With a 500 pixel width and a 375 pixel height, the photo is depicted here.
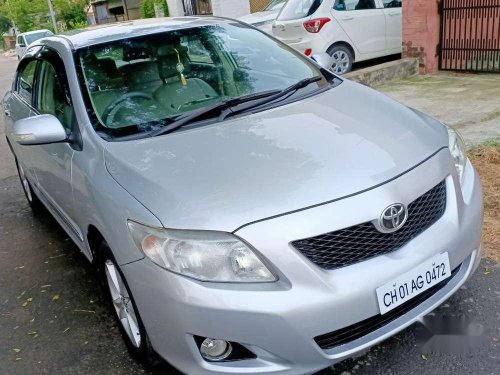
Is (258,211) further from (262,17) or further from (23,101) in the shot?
(262,17)

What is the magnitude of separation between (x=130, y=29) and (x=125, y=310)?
188 cm

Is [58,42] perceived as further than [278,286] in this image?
Yes

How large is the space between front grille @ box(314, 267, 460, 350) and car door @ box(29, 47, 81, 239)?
167 centimetres

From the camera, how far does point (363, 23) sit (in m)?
8.49

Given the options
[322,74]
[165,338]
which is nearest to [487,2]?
[322,74]

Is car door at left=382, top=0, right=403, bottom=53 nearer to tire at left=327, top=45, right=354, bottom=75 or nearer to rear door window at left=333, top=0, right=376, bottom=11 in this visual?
rear door window at left=333, top=0, right=376, bottom=11

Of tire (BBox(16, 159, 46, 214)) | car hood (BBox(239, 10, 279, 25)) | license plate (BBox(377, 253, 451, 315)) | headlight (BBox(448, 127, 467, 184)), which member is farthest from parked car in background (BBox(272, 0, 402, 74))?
license plate (BBox(377, 253, 451, 315))

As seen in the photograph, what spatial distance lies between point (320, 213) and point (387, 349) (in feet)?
3.12

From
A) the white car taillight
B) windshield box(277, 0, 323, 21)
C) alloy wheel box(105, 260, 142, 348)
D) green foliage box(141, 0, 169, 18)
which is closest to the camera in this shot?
alloy wheel box(105, 260, 142, 348)

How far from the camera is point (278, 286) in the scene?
1898mm

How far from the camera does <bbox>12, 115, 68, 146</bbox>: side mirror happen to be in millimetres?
2797

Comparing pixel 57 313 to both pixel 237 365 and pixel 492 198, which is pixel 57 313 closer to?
pixel 237 365

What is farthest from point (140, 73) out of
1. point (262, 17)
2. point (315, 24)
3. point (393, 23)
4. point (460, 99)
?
point (262, 17)

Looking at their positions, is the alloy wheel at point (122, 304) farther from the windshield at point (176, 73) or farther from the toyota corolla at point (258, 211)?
the windshield at point (176, 73)
